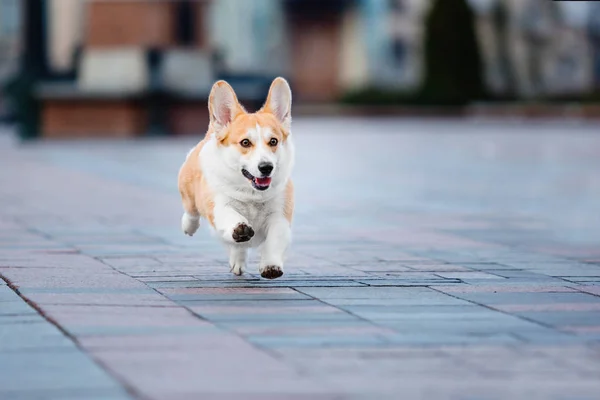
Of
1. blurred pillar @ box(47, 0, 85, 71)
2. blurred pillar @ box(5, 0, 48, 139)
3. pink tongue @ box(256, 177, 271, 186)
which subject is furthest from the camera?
blurred pillar @ box(47, 0, 85, 71)

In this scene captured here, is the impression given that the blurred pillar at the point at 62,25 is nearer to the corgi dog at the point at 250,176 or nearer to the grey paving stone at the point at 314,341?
the corgi dog at the point at 250,176

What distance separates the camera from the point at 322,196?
1396 centimetres

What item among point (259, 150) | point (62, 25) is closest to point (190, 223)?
point (259, 150)

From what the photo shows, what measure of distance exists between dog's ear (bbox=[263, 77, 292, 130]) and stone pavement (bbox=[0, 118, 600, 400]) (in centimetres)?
→ 81

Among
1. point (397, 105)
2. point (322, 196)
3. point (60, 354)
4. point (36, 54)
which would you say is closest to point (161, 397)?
point (60, 354)

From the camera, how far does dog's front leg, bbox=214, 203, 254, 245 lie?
7023 mm

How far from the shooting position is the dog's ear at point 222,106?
7312 mm

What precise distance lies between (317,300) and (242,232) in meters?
0.56

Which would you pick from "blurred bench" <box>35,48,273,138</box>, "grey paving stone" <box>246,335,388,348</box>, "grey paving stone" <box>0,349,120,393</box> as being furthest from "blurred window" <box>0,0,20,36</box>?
"grey paving stone" <box>0,349,120,393</box>

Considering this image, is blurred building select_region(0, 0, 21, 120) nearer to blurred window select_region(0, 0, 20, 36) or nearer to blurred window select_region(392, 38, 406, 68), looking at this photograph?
blurred window select_region(0, 0, 20, 36)

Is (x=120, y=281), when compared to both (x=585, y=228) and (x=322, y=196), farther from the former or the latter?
(x=322, y=196)

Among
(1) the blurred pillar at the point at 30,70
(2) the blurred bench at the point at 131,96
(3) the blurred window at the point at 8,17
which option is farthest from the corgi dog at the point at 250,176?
(3) the blurred window at the point at 8,17

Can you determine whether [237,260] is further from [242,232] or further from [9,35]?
[9,35]

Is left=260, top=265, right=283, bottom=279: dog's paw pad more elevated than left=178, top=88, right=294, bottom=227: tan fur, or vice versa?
left=178, top=88, right=294, bottom=227: tan fur
